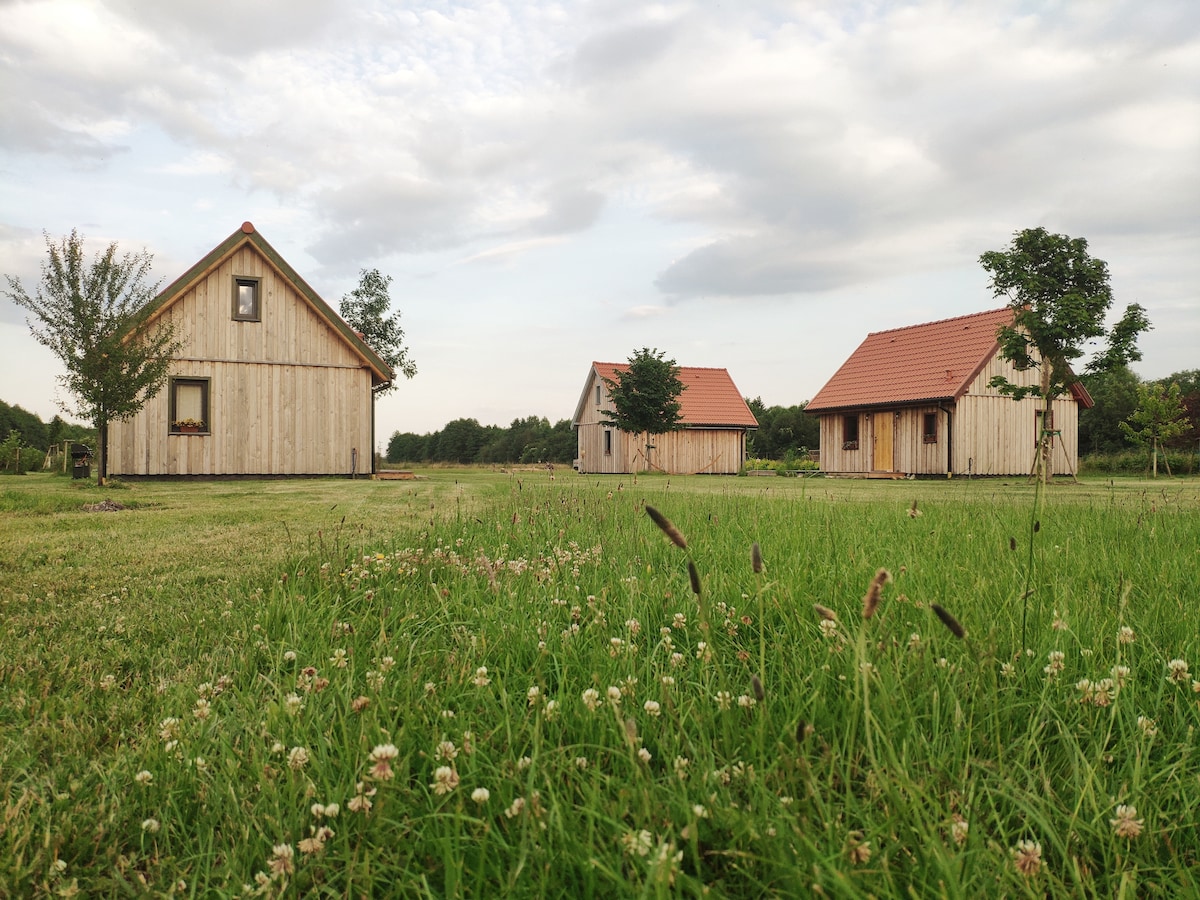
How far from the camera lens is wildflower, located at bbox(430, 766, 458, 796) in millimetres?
1531

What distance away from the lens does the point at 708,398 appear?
41.6 metres

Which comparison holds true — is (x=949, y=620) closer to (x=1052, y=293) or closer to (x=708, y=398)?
(x=1052, y=293)

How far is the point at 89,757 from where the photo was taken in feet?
7.06

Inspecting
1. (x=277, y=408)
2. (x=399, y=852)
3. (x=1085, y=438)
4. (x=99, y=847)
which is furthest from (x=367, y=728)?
(x=1085, y=438)

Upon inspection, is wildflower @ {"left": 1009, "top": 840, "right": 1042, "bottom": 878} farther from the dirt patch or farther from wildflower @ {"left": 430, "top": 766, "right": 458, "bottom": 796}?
the dirt patch

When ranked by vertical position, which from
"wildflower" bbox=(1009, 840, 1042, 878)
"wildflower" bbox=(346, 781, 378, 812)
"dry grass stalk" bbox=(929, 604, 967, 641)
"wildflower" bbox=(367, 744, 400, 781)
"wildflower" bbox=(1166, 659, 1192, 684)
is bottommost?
"wildflower" bbox=(346, 781, 378, 812)

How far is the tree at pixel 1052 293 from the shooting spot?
2252 cm

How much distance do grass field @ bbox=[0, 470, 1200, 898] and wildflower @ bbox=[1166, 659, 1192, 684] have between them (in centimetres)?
1

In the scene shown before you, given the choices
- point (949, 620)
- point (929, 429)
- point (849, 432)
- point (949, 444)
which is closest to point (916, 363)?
point (929, 429)

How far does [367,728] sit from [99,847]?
24.1 inches

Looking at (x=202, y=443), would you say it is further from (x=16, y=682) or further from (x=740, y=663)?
(x=740, y=663)

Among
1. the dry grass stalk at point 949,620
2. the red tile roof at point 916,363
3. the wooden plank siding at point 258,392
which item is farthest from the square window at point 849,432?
the dry grass stalk at point 949,620

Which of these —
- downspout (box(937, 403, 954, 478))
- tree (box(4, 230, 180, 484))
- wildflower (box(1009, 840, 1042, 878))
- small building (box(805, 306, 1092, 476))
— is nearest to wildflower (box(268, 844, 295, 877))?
wildflower (box(1009, 840, 1042, 878))

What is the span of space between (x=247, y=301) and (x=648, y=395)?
18844 millimetres
